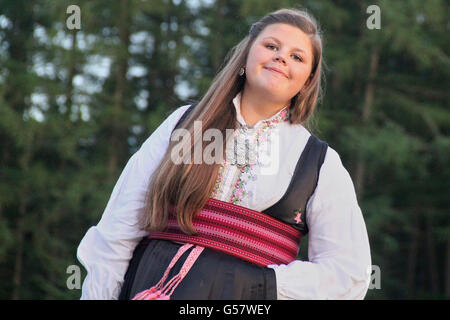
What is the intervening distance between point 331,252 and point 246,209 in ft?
0.86

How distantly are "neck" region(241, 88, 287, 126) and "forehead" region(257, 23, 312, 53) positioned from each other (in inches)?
7.3

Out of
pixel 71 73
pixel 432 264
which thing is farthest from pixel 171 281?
A: pixel 432 264

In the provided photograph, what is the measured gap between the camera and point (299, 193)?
5.77 ft

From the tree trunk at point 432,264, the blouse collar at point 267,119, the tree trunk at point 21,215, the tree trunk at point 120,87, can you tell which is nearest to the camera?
the blouse collar at point 267,119

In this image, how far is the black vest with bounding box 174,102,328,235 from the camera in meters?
1.76

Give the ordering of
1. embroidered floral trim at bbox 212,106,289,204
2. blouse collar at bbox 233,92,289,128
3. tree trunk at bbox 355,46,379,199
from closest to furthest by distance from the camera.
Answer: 1. embroidered floral trim at bbox 212,106,289,204
2. blouse collar at bbox 233,92,289,128
3. tree trunk at bbox 355,46,379,199

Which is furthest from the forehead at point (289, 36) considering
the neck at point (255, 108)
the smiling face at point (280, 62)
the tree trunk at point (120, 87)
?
the tree trunk at point (120, 87)

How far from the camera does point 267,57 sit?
190 cm

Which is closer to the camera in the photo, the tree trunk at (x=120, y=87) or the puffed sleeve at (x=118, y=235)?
the puffed sleeve at (x=118, y=235)

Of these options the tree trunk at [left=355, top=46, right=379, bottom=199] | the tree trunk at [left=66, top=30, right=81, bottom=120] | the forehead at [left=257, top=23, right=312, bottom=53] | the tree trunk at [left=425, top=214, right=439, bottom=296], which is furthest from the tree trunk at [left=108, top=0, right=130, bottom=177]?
the forehead at [left=257, top=23, right=312, bottom=53]

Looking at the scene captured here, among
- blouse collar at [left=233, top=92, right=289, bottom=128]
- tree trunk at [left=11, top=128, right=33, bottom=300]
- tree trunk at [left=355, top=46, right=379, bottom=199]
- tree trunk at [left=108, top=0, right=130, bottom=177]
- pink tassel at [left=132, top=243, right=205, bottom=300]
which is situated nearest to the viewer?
pink tassel at [left=132, top=243, right=205, bottom=300]

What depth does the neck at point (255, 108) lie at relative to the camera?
1.97 metres

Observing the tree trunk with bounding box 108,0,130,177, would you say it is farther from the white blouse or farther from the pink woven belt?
the pink woven belt

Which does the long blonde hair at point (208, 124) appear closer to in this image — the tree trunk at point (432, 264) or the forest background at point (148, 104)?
the forest background at point (148, 104)
